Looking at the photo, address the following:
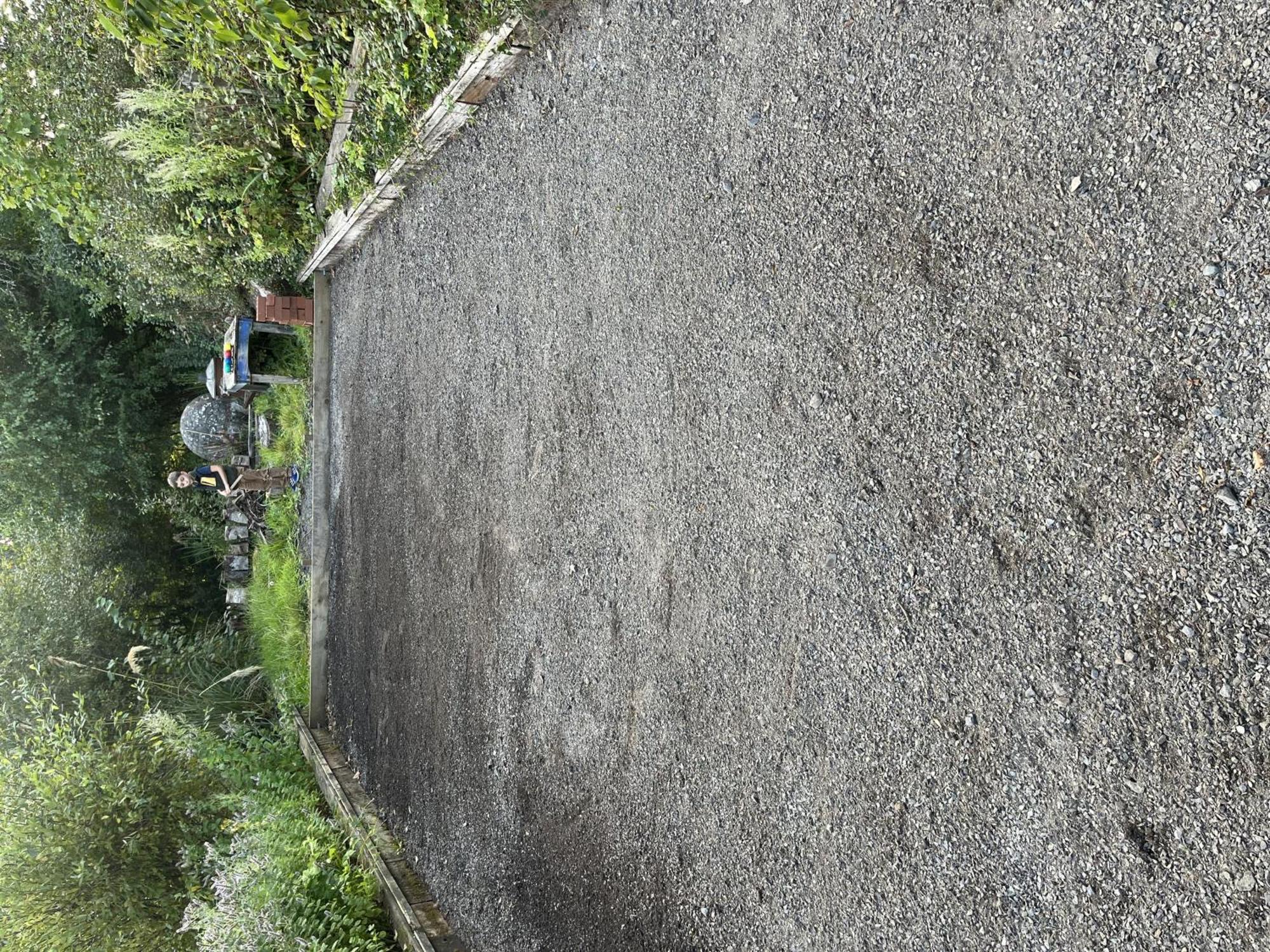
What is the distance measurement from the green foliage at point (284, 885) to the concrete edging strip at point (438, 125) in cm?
416

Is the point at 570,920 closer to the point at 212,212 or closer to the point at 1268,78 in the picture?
the point at 1268,78

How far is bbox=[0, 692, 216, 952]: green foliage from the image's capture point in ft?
19.6

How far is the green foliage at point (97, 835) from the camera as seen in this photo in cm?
599

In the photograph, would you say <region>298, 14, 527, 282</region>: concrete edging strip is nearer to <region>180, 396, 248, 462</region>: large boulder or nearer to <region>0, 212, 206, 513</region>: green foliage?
<region>180, 396, 248, 462</region>: large boulder

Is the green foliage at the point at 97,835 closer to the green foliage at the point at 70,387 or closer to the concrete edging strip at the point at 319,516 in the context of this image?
the concrete edging strip at the point at 319,516

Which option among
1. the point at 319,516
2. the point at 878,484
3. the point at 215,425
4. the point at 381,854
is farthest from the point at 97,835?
the point at 878,484

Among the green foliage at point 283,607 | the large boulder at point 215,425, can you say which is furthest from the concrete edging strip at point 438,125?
the large boulder at point 215,425

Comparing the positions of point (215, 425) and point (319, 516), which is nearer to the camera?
point (319, 516)

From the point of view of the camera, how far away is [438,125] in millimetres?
4852

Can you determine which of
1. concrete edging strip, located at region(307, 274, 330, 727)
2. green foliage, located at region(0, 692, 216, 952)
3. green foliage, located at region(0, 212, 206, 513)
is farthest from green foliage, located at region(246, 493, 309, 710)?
green foliage, located at region(0, 212, 206, 513)

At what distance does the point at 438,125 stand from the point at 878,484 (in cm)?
345

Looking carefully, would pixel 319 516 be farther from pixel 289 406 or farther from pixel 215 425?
pixel 215 425

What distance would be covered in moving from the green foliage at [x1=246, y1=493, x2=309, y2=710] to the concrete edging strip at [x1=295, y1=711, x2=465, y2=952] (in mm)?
783

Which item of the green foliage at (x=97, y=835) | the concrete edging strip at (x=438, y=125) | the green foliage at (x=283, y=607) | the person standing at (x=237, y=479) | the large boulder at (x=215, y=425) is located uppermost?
the concrete edging strip at (x=438, y=125)
